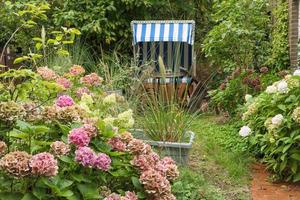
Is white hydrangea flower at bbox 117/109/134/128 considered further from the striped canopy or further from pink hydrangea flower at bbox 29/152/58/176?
the striped canopy

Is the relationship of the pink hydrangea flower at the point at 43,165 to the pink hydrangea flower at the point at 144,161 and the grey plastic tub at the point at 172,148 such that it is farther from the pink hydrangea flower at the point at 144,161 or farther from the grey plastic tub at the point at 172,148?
the grey plastic tub at the point at 172,148

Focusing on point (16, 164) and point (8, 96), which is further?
point (8, 96)

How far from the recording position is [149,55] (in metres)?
7.74

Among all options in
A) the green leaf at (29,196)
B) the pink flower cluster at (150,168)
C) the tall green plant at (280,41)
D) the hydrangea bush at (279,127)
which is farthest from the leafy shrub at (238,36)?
the green leaf at (29,196)

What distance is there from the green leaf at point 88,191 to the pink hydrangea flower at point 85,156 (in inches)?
→ 4.6

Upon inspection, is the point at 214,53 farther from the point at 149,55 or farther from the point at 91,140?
the point at 91,140

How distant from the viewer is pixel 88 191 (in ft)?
6.43

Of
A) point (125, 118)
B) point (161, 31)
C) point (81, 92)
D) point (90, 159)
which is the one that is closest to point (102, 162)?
point (90, 159)

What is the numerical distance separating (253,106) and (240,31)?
79.5 inches

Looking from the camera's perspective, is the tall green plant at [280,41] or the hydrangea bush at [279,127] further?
the tall green plant at [280,41]

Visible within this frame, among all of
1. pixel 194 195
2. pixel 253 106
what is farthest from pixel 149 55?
pixel 194 195

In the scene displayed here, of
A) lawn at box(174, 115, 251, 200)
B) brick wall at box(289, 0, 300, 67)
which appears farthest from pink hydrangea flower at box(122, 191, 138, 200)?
brick wall at box(289, 0, 300, 67)

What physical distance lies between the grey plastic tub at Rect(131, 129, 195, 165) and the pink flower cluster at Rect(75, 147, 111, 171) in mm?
1757

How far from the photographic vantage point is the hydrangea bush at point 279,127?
12.1ft
